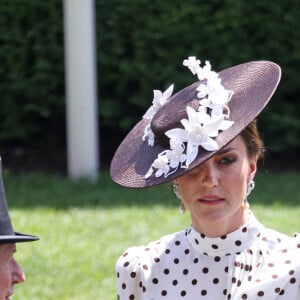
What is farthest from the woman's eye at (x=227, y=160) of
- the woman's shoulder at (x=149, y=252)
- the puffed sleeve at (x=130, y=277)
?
the puffed sleeve at (x=130, y=277)

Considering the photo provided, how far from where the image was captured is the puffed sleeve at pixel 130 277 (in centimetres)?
341

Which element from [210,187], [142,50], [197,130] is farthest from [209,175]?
[142,50]

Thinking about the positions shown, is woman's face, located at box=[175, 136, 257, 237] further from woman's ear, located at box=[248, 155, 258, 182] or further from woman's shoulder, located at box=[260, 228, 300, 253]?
woman's shoulder, located at box=[260, 228, 300, 253]

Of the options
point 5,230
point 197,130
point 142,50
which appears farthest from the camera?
point 142,50

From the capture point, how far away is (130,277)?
342cm

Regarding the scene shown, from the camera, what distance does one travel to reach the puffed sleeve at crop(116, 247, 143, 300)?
3.41 meters

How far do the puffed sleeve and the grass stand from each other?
2.54 metres

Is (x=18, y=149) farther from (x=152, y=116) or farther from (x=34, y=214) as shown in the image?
(x=152, y=116)

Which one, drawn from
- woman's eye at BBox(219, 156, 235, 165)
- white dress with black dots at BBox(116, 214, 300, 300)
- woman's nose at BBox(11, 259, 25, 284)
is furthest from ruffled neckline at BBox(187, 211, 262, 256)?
woman's nose at BBox(11, 259, 25, 284)

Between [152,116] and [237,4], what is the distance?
6.23 m

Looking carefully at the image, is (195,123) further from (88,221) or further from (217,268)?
(88,221)

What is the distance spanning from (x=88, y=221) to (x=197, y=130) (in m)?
4.36

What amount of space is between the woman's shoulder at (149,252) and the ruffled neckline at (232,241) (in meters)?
0.11

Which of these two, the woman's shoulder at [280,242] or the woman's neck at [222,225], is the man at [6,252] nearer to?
the woman's neck at [222,225]
